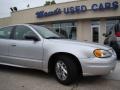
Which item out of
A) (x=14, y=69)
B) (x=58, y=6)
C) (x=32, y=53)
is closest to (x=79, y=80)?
(x=32, y=53)

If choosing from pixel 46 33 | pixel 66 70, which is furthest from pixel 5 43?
pixel 66 70

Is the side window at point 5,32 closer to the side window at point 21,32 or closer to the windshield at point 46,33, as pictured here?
the side window at point 21,32

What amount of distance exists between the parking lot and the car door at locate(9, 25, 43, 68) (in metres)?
0.39

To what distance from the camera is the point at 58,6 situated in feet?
89.3

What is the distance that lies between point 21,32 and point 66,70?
6.68 ft

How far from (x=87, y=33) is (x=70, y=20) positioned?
2.56 metres

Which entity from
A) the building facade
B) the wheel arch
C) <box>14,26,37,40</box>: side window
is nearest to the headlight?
the wheel arch

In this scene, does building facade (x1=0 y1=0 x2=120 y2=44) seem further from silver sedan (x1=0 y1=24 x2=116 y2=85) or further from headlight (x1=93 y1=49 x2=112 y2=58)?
headlight (x1=93 y1=49 x2=112 y2=58)

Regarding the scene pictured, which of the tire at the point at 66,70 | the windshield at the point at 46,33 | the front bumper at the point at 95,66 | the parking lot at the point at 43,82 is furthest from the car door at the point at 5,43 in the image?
the front bumper at the point at 95,66

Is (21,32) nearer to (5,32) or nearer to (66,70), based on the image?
(5,32)

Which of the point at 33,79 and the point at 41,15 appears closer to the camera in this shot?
the point at 33,79

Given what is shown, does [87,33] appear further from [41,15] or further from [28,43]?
[28,43]

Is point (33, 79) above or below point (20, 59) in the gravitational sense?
below

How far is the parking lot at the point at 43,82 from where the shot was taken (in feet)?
18.2
